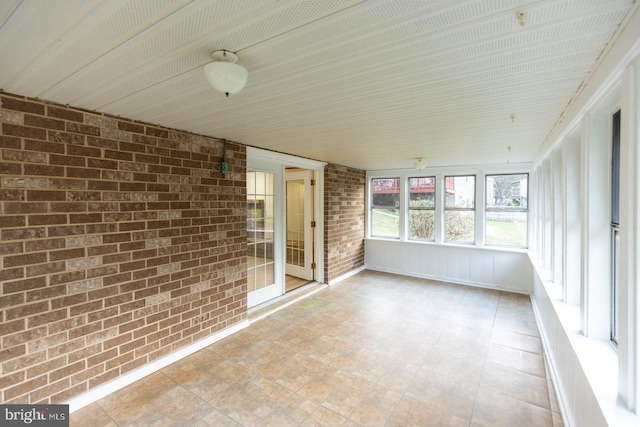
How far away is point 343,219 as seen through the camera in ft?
18.9

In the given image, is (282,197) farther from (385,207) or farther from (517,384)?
(517,384)

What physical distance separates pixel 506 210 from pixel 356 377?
4.38 meters

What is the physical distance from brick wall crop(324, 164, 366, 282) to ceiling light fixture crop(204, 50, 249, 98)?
3.93 metres

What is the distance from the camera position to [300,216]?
5629mm

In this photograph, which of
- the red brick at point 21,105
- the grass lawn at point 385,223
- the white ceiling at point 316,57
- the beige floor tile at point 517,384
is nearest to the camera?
the white ceiling at point 316,57

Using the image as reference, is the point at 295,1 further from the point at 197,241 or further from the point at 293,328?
the point at 293,328

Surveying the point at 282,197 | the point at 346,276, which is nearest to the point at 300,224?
the point at 282,197

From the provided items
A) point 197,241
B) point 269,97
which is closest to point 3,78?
point 269,97

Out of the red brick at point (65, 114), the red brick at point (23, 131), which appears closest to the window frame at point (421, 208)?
the red brick at point (65, 114)

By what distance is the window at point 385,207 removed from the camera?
6324mm

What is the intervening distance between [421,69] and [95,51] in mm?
1659

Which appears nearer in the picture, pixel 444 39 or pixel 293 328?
pixel 444 39

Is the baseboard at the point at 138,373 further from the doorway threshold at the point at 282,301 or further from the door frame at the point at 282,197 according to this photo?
the door frame at the point at 282,197

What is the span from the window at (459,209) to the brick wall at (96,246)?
449 centimetres
